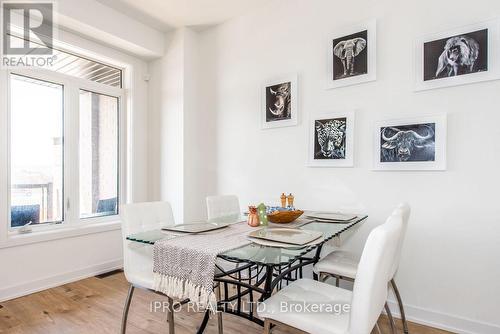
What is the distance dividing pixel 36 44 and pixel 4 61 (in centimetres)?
38

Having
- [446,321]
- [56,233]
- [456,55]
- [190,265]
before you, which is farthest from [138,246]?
[456,55]

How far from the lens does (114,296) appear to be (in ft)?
8.80

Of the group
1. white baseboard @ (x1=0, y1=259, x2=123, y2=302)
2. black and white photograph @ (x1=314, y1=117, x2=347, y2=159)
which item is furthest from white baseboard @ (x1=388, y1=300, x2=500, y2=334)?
white baseboard @ (x1=0, y1=259, x2=123, y2=302)

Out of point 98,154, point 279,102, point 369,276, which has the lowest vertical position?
point 369,276

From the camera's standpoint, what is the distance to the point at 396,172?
235cm

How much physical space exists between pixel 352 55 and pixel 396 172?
107 cm

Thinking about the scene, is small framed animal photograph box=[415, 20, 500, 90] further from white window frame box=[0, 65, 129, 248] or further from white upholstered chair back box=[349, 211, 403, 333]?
white window frame box=[0, 65, 129, 248]

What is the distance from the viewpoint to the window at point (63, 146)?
282 cm

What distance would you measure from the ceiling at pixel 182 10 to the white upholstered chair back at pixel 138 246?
2.18m

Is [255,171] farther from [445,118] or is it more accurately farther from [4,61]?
[4,61]

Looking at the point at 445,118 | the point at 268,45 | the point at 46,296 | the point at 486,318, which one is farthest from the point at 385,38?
the point at 46,296

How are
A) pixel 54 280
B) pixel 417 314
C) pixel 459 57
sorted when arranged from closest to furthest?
1. pixel 459 57
2. pixel 417 314
3. pixel 54 280

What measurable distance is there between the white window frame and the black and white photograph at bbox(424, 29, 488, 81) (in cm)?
335

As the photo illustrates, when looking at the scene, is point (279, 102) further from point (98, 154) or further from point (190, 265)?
point (98, 154)
